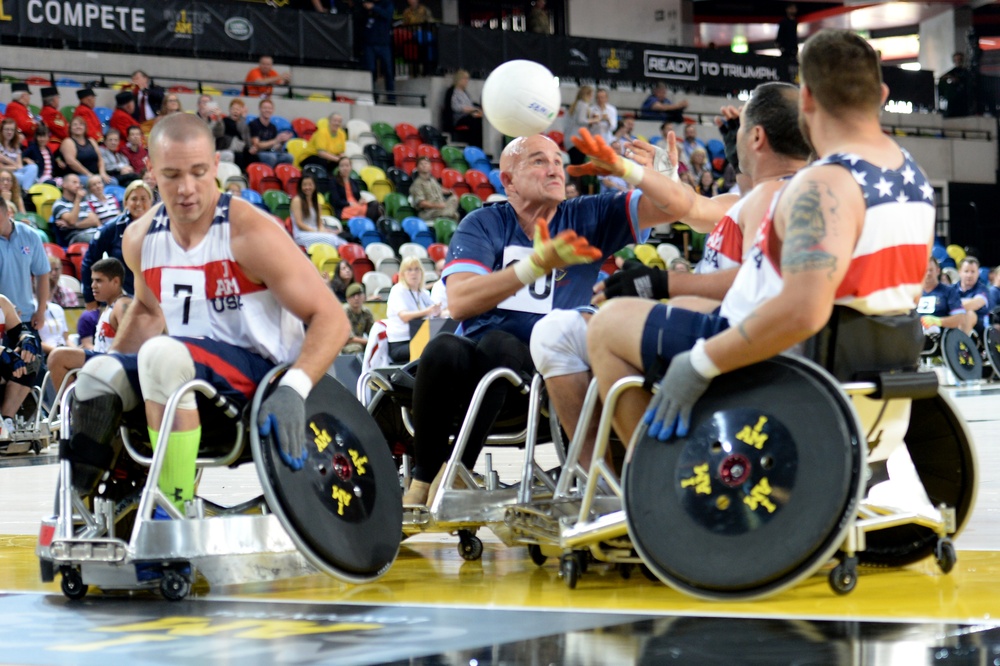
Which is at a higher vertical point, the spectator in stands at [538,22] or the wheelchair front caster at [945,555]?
the spectator in stands at [538,22]

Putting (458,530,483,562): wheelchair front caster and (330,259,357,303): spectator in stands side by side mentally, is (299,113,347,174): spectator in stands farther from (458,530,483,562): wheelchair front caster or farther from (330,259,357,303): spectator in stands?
(458,530,483,562): wheelchair front caster

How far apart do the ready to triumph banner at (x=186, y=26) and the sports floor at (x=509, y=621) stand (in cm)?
1456

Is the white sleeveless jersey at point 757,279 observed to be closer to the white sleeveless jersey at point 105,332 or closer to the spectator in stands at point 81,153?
the white sleeveless jersey at point 105,332

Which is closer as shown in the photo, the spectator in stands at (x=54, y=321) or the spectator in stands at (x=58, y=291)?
the spectator in stands at (x=54, y=321)

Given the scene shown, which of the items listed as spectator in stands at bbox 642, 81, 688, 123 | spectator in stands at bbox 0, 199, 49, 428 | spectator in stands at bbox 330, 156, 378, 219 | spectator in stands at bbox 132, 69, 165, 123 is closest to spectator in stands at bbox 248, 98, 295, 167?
spectator in stands at bbox 330, 156, 378, 219

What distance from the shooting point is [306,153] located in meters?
17.5

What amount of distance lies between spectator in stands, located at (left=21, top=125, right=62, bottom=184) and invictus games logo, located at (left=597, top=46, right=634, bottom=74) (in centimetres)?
1103

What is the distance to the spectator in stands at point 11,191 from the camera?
38.6ft

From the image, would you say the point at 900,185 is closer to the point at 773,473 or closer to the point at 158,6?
the point at 773,473

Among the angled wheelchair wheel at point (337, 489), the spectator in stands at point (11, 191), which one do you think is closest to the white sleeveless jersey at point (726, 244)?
the angled wheelchair wheel at point (337, 489)

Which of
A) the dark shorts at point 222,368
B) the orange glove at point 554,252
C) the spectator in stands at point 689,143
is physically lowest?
the dark shorts at point 222,368

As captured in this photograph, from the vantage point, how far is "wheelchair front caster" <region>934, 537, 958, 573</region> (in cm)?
387

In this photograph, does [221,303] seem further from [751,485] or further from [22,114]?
[22,114]

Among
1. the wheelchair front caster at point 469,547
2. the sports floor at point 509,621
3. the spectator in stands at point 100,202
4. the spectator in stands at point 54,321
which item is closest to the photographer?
the sports floor at point 509,621
